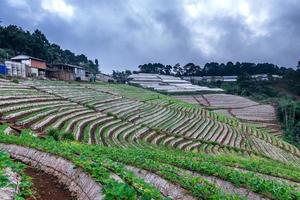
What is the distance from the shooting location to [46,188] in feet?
30.5

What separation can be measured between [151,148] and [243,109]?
6121 centimetres

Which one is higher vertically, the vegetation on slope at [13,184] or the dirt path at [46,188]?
the vegetation on slope at [13,184]

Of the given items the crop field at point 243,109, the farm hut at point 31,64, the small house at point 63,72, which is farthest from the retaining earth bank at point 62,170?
the small house at point 63,72

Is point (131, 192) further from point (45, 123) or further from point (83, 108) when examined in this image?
point (83, 108)

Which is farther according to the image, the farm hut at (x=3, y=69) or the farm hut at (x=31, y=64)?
the farm hut at (x=31, y=64)

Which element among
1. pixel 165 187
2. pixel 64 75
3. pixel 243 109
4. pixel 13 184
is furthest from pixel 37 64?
pixel 13 184

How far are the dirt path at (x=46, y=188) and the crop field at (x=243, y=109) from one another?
59743 mm

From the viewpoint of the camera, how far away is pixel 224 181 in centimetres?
1146

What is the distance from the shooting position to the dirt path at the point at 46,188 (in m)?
8.59

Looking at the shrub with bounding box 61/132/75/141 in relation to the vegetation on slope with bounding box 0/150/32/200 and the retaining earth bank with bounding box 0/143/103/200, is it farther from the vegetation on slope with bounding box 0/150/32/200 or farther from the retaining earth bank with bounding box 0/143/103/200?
the vegetation on slope with bounding box 0/150/32/200

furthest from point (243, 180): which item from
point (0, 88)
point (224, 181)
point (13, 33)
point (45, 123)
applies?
point (13, 33)

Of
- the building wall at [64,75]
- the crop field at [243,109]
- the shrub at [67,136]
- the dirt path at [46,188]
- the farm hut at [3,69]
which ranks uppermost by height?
the farm hut at [3,69]

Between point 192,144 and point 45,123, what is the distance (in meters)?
15.0

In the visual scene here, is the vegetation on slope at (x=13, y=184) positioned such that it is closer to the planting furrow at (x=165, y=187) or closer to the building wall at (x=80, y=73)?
the planting furrow at (x=165, y=187)
